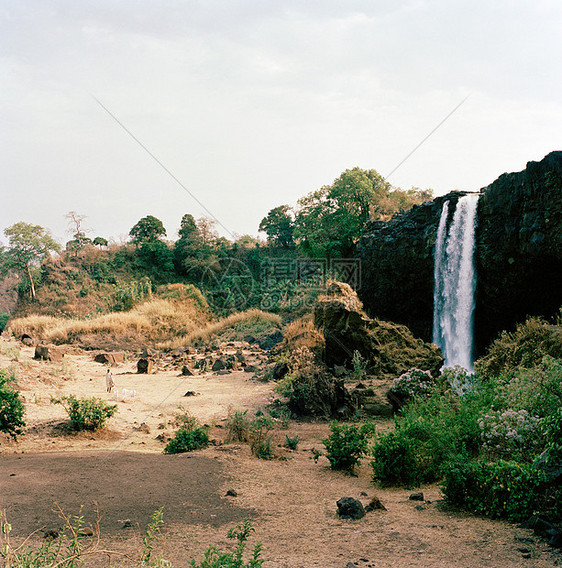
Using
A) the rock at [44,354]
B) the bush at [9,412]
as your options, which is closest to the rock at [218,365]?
the rock at [44,354]

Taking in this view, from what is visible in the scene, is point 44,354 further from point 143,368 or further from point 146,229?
point 146,229

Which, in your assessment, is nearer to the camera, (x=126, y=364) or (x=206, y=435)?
(x=206, y=435)

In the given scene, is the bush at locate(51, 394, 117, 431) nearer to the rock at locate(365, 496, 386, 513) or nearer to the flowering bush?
the rock at locate(365, 496, 386, 513)

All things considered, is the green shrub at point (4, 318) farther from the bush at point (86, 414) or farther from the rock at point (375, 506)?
the rock at point (375, 506)

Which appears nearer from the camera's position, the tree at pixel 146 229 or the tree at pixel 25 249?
the tree at pixel 25 249

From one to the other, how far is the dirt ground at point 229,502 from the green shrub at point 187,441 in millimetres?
163

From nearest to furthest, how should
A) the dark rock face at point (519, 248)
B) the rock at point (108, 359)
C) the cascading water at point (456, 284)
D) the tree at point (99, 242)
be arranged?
the dark rock face at point (519, 248)
the rock at point (108, 359)
the cascading water at point (456, 284)
the tree at point (99, 242)

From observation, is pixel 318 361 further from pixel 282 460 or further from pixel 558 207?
pixel 558 207

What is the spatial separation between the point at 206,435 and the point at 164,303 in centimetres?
1913

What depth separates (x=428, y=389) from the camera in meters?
8.67

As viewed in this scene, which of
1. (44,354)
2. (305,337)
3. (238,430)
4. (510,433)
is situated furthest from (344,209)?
(510,433)

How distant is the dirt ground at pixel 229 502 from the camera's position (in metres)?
3.54

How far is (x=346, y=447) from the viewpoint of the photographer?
5953 mm

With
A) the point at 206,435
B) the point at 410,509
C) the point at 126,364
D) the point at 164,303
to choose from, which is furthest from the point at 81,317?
the point at 410,509
